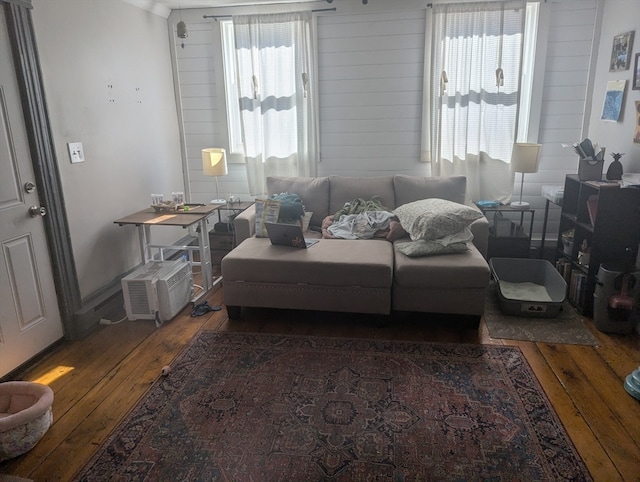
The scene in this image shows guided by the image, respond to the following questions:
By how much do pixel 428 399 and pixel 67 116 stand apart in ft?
9.39

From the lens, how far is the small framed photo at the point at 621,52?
3.33 meters

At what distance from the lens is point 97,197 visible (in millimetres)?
3256

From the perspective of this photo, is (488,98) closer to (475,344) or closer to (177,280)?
(475,344)

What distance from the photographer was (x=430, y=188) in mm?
3840

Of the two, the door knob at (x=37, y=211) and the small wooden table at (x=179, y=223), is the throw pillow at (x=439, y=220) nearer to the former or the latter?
the small wooden table at (x=179, y=223)

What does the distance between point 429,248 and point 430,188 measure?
37.3 inches

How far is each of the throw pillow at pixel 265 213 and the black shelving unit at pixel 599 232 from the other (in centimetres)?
228

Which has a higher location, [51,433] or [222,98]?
[222,98]

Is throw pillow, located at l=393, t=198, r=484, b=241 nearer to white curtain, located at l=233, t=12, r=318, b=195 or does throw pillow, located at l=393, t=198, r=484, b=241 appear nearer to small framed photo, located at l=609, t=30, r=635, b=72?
white curtain, located at l=233, t=12, r=318, b=195

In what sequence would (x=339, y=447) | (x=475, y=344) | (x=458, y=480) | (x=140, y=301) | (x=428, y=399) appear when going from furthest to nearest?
(x=140, y=301), (x=475, y=344), (x=428, y=399), (x=339, y=447), (x=458, y=480)

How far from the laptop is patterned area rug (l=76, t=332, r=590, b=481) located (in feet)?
2.48

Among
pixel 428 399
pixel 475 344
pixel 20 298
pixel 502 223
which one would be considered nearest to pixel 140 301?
pixel 20 298

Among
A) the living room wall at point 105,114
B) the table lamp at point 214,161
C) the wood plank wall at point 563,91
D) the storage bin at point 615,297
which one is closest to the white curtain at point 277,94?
the table lamp at point 214,161

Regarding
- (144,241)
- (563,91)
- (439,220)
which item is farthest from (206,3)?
(563,91)
